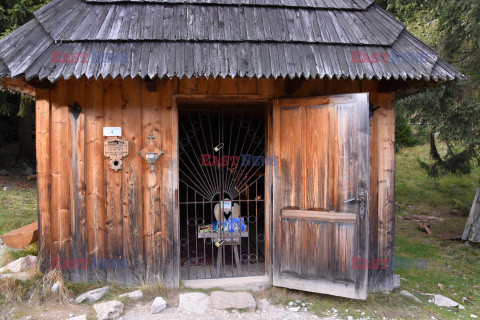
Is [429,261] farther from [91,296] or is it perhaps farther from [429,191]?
[429,191]

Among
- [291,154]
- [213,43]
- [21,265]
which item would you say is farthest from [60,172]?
[291,154]

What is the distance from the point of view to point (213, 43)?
4355 mm

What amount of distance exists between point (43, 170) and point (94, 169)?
0.66 meters

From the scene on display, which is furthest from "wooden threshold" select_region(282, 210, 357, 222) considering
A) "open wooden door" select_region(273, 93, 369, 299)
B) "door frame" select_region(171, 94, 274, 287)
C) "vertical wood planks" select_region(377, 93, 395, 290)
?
"vertical wood planks" select_region(377, 93, 395, 290)

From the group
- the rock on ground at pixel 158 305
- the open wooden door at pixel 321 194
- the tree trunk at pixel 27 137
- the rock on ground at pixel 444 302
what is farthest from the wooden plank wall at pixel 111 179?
the tree trunk at pixel 27 137

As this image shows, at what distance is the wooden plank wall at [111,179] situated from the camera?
4.47 m

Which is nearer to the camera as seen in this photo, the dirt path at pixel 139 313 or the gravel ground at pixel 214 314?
the dirt path at pixel 139 313

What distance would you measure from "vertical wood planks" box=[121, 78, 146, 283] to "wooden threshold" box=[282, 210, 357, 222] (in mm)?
2058

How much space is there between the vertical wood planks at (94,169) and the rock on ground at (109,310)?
0.59 metres

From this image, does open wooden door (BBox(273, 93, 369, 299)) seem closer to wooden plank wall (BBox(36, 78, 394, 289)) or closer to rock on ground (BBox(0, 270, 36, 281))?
wooden plank wall (BBox(36, 78, 394, 289))

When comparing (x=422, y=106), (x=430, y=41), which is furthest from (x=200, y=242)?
(x=430, y=41)

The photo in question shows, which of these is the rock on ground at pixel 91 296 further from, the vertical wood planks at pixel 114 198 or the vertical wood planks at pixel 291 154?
the vertical wood planks at pixel 291 154

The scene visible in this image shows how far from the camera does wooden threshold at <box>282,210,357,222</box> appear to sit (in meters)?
4.30

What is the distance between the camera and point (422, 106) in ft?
25.3
